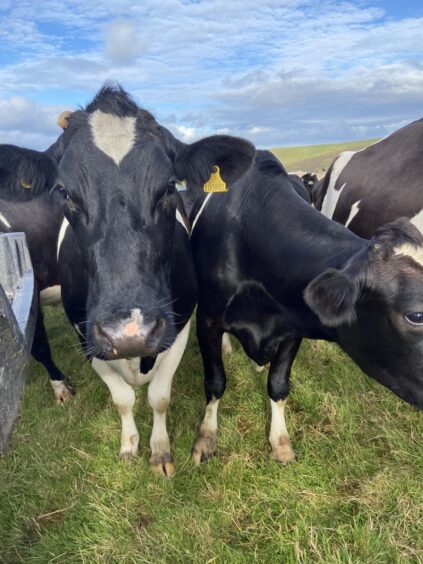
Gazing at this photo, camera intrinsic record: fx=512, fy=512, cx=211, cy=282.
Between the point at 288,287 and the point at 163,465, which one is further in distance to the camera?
the point at 163,465

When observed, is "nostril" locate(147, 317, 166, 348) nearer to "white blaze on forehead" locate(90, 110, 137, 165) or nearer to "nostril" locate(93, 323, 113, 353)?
"nostril" locate(93, 323, 113, 353)

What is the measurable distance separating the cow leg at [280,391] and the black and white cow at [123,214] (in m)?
1.18

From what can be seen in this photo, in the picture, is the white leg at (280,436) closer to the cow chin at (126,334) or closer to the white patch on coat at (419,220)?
the cow chin at (126,334)

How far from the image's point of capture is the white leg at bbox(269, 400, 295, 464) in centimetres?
351

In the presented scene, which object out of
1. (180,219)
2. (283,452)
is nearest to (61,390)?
(180,219)

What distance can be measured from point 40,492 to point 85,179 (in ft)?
6.63

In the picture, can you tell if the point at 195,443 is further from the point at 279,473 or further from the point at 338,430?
the point at 338,430

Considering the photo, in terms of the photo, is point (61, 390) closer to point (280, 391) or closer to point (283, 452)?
point (280, 391)

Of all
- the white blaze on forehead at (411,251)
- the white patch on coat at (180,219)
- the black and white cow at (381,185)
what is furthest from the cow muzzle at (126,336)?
the black and white cow at (381,185)

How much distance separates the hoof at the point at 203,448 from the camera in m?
3.61

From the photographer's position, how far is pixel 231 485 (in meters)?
3.20

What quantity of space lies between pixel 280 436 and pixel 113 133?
231 centimetres

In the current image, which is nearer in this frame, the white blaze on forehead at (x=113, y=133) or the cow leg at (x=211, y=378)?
the white blaze on forehead at (x=113, y=133)

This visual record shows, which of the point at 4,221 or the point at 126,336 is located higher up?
the point at 126,336
